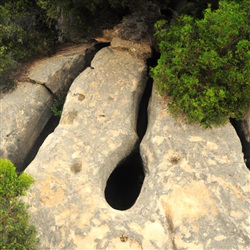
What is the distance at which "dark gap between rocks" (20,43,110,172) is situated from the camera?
926cm

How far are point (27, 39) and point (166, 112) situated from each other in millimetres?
5606

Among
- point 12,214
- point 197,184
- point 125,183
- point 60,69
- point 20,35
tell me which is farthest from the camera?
point 20,35

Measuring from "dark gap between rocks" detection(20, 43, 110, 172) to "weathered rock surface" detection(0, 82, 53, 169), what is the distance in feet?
0.43

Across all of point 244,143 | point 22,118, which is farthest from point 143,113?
point 22,118

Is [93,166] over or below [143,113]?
over

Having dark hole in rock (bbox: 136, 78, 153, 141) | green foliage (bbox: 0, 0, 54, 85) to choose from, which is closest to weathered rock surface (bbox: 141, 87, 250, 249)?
dark hole in rock (bbox: 136, 78, 153, 141)

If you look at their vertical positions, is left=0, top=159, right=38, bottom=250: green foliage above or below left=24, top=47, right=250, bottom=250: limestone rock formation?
above

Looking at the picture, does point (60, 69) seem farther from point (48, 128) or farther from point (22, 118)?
point (22, 118)

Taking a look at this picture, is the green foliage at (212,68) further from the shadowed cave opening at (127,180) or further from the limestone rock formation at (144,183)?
the shadowed cave opening at (127,180)

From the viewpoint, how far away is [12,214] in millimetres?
5664

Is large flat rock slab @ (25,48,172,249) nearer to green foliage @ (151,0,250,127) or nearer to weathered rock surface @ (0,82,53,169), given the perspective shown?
weathered rock surface @ (0,82,53,169)

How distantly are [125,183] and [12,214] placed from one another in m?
4.10

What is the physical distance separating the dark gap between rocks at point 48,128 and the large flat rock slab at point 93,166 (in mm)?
778

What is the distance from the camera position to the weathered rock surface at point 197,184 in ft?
19.5
